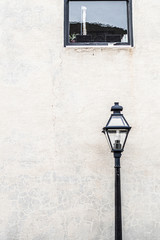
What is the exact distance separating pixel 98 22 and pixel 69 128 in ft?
7.30

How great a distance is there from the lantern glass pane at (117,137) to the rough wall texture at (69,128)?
1.04 meters

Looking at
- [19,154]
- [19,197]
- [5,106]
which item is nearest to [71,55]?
[5,106]

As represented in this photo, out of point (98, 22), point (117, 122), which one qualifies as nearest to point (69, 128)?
point (117, 122)

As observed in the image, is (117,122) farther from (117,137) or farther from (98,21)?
(98,21)

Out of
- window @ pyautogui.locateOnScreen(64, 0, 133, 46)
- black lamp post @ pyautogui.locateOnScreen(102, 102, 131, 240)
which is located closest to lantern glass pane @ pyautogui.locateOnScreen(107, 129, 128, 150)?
black lamp post @ pyautogui.locateOnScreen(102, 102, 131, 240)

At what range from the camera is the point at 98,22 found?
20.2 ft

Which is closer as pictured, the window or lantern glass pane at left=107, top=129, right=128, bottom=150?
lantern glass pane at left=107, top=129, right=128, bottom=150

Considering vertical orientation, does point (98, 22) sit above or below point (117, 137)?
above

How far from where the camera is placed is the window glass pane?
609cm

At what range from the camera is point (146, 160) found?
562 cm

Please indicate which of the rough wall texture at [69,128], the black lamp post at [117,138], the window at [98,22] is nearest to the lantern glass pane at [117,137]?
the black lamp post at [117,138]

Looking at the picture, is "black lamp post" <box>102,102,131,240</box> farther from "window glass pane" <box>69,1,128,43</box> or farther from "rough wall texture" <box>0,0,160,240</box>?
"window glass pane" <box>69,1,128,43</box>

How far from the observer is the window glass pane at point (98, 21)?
6.09 metres

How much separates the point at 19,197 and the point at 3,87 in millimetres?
2068
